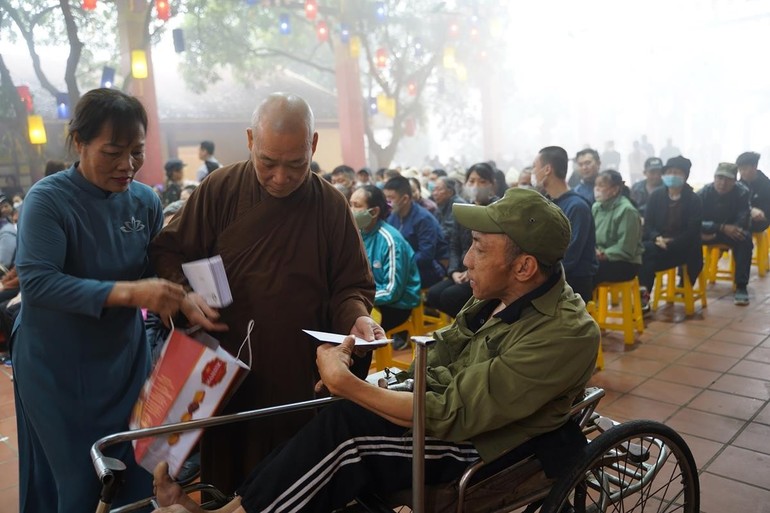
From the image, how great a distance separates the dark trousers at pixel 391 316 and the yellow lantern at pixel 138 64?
8459mm

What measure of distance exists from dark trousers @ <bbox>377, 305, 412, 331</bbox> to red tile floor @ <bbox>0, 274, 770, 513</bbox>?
136 centimetres

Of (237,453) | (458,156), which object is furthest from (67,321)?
(458,156)

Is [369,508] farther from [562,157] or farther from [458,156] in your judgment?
[458,156]

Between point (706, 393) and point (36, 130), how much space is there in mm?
10735

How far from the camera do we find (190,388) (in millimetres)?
1673

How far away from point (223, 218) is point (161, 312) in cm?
46

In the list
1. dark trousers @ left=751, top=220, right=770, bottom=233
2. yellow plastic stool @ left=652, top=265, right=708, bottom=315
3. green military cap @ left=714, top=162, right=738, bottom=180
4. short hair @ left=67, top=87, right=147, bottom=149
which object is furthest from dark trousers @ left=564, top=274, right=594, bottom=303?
dark trousers @ left=751, top=220, right=770, bottom=233

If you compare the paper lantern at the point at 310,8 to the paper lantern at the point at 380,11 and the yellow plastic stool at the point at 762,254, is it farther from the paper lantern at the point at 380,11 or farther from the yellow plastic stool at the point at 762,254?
the yellow plastic stool at the point at 762,254

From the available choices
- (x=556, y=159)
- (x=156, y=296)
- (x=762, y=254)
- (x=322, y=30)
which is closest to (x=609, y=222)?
(x=556, y=159)

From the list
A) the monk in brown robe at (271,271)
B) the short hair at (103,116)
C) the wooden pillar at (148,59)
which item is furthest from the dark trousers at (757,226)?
the wooden pillar at (148,59)

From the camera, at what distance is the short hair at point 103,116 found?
5.97ft

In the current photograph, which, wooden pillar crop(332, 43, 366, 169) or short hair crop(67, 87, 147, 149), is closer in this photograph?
short hair crop(67, 87, 147, 149)

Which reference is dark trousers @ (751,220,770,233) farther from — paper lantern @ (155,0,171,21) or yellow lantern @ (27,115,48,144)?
yellow lantern @ (27,115,48,144)

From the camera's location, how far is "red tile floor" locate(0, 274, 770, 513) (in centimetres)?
283
